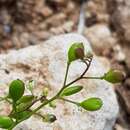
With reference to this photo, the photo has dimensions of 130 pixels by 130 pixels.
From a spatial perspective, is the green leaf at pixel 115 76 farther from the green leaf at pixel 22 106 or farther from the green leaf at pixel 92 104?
the green leaf at pixel 22 106

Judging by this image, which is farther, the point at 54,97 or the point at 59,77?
the point at 59,77

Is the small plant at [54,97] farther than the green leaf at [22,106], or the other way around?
the green leaf at [22,106]

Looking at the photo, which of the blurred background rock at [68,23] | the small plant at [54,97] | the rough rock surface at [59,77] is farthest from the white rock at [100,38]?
the small plant at [54,97]

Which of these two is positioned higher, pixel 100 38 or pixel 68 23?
pixel 68 23

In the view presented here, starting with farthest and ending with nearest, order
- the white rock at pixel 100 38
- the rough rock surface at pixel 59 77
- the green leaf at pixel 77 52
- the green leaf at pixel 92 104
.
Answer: the white rock at pixel 100 38
the rough rock surface at pixel 59 77
the green leaf at pixel 92 104
the green leaf at pixel 77 52

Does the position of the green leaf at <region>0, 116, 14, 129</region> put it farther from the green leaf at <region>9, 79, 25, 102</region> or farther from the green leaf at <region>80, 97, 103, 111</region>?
the green leaf at <region>80, 97, 103, 111</region>

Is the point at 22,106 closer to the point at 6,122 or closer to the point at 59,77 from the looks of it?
the point at 6,122

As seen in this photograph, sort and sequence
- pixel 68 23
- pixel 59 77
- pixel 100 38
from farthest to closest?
pixel 68 23
pixel 100 38
pixel 59 77

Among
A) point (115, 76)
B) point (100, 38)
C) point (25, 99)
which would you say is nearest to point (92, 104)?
point (115, 76)
